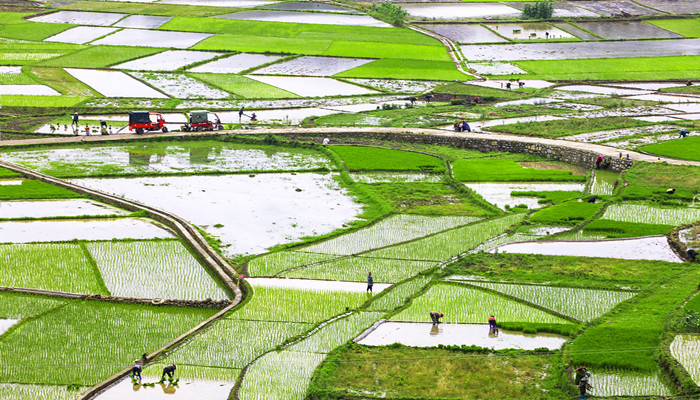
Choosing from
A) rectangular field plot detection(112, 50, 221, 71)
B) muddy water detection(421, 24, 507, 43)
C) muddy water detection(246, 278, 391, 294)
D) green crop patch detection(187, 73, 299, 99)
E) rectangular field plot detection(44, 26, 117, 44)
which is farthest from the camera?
muddy water detection(421, 24, 507, 43)

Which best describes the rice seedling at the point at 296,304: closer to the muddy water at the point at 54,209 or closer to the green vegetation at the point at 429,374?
the green vegetation at the point at 429,374

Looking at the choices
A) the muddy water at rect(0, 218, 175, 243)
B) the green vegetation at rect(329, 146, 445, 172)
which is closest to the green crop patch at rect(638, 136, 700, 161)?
the green vegetation at rect(329, 146, 445, 172)

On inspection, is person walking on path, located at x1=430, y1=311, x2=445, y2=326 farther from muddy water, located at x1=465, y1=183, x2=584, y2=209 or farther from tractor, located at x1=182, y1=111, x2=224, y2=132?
tractor, located at x1=182, y1=111, x2=224, y2=132

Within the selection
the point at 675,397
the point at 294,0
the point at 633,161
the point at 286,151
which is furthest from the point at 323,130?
the point at 294,0

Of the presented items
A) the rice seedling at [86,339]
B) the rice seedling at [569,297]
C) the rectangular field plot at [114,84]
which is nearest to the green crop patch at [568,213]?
the rice seedling at [569,297]

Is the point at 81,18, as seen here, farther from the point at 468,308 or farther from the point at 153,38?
the point at 468,308
